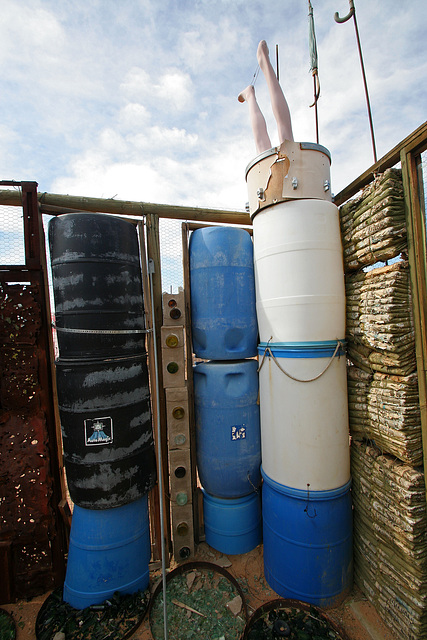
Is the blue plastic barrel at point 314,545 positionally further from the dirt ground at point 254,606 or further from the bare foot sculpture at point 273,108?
the bare foot sculpture at point 273,108

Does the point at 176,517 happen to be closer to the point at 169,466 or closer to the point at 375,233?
the point at 169,466

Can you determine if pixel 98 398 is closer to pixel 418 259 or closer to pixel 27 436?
pixel 27 436

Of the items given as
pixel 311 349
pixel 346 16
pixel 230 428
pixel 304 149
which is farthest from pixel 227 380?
pixel 346 16

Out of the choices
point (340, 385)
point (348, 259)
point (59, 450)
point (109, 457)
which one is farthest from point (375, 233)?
point (59, 450)

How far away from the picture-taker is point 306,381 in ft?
8.30

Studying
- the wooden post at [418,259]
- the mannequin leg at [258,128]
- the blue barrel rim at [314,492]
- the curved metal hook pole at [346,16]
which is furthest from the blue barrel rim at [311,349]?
the curved metal hook pole at [346,16]

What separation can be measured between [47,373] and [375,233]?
116 inches

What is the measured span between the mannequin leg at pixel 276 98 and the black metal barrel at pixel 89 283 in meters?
1.78

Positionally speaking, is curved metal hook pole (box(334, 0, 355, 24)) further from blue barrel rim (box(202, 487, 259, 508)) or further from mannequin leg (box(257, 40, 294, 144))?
blue barrel rim (box(202, 487, 259, 508))

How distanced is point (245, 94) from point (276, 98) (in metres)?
0.52

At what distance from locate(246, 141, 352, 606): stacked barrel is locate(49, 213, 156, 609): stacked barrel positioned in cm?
120

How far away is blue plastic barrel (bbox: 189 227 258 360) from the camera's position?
2912 mm

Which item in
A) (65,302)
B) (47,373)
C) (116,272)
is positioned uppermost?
(116,272)

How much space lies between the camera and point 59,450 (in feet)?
9.38
